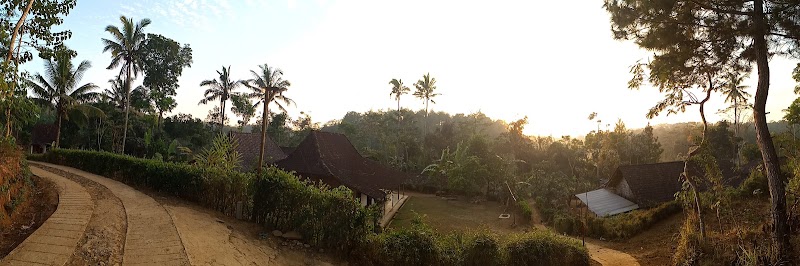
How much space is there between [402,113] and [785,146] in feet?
118

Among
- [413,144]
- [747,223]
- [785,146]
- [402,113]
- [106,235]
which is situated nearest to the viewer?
[106,235]

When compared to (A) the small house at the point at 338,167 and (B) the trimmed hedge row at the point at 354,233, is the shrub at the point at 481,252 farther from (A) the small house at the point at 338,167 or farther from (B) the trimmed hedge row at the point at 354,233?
(A) the small house at the point at 338,167

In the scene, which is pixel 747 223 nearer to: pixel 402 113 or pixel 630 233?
pixel 630 233

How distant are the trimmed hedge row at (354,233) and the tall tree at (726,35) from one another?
14.7 feet

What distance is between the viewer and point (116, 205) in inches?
372

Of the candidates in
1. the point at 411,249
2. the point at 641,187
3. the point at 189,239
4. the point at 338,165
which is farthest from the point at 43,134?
the point at 641,187

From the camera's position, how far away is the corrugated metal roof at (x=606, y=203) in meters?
19.3

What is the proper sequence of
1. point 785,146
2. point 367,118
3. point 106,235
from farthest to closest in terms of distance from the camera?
point 367,118, point 785,146, point 106,235

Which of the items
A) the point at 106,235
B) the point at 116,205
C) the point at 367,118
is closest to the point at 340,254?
the point at 106,235

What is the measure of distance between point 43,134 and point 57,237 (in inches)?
1397

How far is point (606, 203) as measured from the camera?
20.8 metres

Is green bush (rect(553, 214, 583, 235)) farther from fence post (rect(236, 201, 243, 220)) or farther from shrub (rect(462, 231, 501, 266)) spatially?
fence post (rect(236, 201, 243, 220))

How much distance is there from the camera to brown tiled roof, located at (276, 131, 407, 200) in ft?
54.4

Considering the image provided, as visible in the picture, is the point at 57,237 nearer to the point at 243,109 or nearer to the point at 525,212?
the point at 525,212
